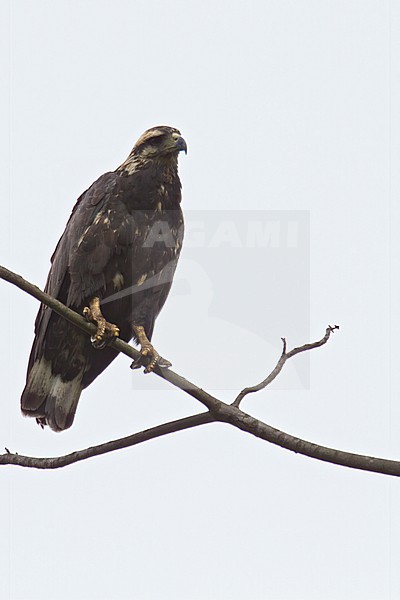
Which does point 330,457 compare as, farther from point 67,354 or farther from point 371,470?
point 67,354

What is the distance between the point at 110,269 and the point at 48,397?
1164 millimetres

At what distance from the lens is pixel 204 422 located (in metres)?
4.07

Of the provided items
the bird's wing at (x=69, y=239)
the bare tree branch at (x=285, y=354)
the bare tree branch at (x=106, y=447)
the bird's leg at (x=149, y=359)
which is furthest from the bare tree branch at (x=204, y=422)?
the bird's wing at (x=69, y=239)

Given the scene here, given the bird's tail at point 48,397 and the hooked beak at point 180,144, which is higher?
the hooked beak at point 180,144

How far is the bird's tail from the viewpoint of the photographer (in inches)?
241

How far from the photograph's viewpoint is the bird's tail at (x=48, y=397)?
611cm

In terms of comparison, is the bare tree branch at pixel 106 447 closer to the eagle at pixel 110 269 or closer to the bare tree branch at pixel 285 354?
the bare tree branch at pixel 285 354

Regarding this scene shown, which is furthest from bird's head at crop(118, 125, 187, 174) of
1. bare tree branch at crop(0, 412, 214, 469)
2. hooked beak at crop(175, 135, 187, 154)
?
bare tree branch at crop(0, 412, 214, 469)

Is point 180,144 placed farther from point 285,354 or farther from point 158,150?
point 285,354

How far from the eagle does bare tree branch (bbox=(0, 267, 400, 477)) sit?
1.09m

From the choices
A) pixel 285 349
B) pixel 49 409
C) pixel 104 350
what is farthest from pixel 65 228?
pixel 285 349

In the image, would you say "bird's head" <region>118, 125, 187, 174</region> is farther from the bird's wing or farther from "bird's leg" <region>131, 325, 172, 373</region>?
"bird's leg" <region>131, 325, 172, 373</region>

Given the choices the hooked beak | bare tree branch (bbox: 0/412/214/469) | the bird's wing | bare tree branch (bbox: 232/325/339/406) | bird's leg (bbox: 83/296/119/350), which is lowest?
bare tree branch (bbox: 0/412/214/469)

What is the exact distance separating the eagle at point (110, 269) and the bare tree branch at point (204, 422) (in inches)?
43.0
